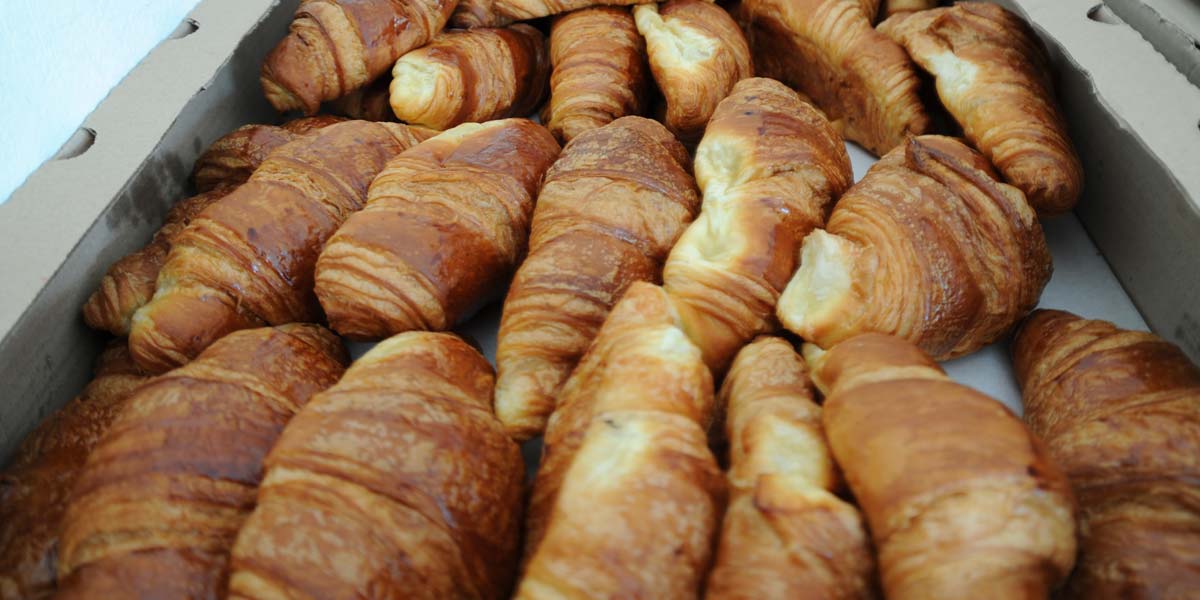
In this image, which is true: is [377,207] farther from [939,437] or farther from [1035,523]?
[1035,523]

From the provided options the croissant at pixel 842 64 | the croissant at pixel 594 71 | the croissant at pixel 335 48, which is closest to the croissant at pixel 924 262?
the croissant at pixel 842 64

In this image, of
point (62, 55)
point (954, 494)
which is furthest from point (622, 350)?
point (62, 55)

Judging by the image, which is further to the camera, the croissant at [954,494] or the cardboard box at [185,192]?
the cardboard box at [185,192]

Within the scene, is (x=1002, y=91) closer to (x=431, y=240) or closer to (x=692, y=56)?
(x=692, y=56)

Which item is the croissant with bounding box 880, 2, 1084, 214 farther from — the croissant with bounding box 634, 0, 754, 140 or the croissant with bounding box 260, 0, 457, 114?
the croissant with bounding box 260, 0, 457, 114

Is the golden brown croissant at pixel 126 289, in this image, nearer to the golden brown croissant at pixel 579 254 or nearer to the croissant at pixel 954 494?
the golden brown croissant at pixel 579 254

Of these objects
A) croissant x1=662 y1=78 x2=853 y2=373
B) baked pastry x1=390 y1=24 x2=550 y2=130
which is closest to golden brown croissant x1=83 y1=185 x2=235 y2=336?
baked pastry x1=390 y1=24 x2=550 y2=130

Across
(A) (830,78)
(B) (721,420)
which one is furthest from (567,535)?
(A) (830,78)
